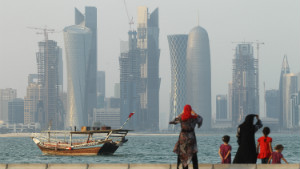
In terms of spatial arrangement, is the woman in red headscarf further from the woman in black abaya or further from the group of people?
the woman in black abaya

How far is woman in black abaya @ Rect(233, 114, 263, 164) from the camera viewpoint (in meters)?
22.2

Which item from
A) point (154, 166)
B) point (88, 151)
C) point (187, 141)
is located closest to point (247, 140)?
point (187, 141)

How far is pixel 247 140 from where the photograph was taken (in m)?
22.3

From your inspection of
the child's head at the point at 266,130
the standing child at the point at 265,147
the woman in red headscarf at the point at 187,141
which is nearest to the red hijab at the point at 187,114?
the woman in red headscarf at the point at 187,141

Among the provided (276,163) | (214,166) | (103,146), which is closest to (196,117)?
(214,166)

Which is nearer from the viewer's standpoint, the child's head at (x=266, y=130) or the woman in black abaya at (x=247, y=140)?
the woman in black abaya at (x=247, y=140)

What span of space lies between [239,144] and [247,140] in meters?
0.33

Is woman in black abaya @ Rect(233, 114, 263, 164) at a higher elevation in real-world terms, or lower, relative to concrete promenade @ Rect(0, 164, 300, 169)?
higher

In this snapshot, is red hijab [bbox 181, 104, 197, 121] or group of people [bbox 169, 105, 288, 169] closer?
red hijab [bbox 181, 104, 197, 121]

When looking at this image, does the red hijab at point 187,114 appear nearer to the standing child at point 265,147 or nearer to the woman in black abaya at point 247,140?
the woman in black abaya at point 247,140

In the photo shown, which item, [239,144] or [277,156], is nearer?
[239,144]

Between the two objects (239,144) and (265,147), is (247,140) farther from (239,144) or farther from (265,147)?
(265,147)

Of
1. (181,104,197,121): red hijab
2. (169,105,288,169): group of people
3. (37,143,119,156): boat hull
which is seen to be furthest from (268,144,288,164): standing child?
(37,143,119,156): boat hull

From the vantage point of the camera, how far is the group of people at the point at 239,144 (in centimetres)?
2077
